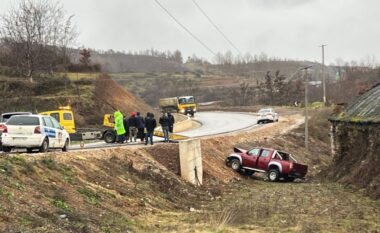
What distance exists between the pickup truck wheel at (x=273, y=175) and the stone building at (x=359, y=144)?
11.1 ft

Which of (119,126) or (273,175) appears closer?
(119,126)

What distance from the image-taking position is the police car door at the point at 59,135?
71.3 ft

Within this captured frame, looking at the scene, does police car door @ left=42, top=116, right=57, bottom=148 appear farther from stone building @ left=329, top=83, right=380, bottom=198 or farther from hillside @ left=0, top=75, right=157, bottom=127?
hillside @ left=0, top=75, right=157, bottom=127

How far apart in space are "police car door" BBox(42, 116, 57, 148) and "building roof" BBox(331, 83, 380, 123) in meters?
16.8

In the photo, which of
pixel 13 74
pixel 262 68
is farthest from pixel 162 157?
pixel 262 68

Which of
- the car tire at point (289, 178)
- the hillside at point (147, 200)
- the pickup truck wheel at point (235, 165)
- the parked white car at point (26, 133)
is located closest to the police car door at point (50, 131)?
the parked white car at point (26, 133)

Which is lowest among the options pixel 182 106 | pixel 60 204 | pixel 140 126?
pixel 182 106

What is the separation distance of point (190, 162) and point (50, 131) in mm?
7009

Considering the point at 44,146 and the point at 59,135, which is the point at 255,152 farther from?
the point at 44,146

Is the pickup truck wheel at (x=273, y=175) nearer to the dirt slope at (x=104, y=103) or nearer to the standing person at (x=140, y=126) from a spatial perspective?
the standing person at (x=140, y=126)

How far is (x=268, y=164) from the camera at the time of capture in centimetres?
3269

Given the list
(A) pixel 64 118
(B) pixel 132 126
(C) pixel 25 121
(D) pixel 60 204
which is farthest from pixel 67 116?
(D) pixel 60 204

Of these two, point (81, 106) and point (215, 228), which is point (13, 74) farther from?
point (215, 228)

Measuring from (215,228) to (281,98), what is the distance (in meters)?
104
